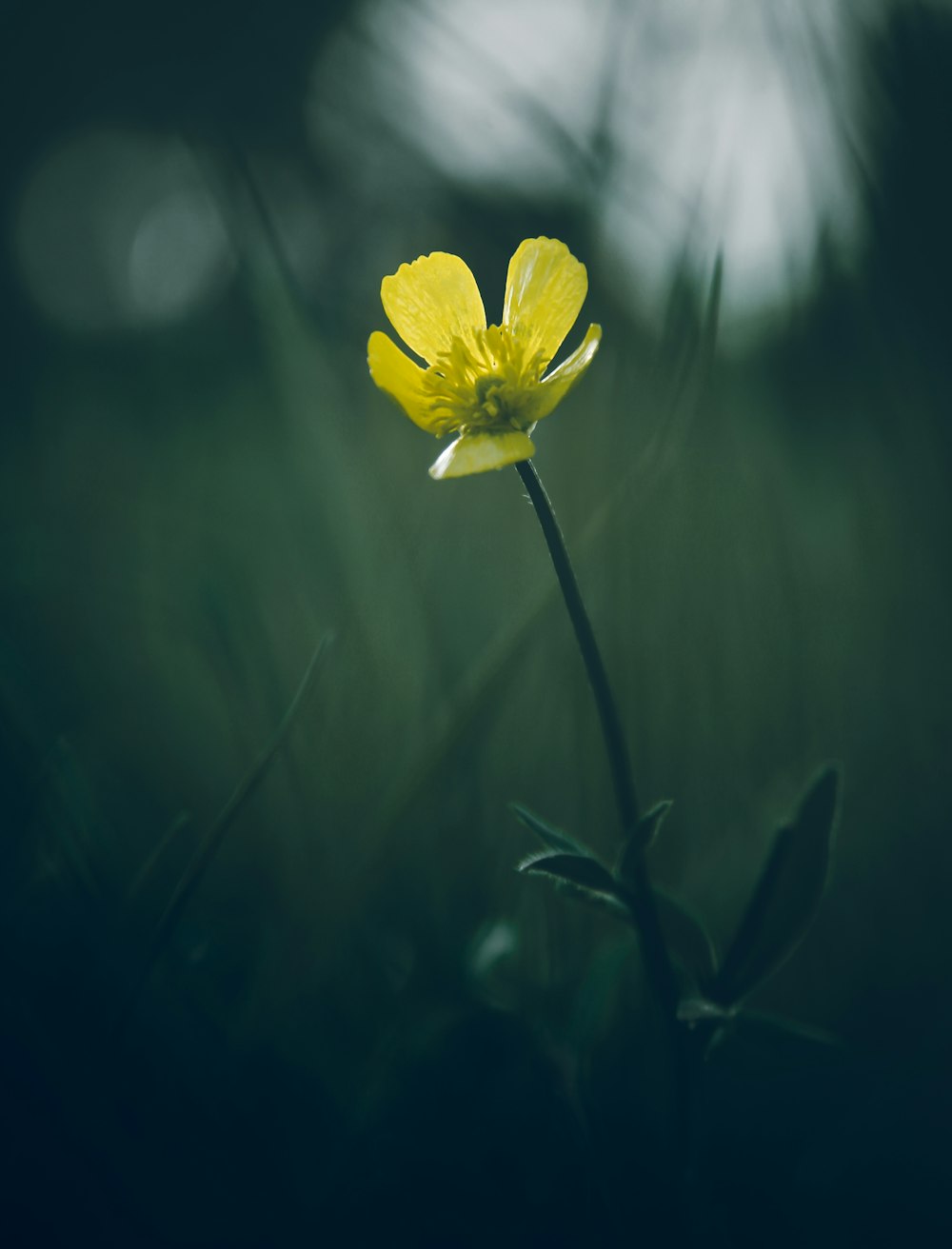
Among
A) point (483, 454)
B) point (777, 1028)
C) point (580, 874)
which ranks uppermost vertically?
point (483, 454)

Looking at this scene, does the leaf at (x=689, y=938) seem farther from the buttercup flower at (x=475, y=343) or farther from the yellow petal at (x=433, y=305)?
the yellow petal at (x=433, y=305)

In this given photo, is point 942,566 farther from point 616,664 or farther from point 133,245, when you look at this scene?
point 133,245

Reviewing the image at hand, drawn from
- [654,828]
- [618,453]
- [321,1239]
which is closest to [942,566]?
[618,453]

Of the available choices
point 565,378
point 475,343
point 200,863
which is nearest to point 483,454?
point 565,378

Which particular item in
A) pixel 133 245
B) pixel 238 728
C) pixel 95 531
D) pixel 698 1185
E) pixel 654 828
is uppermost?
pixel 133 245

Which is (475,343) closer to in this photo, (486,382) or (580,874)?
(486,382)

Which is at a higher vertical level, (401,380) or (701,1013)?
(401,380)
